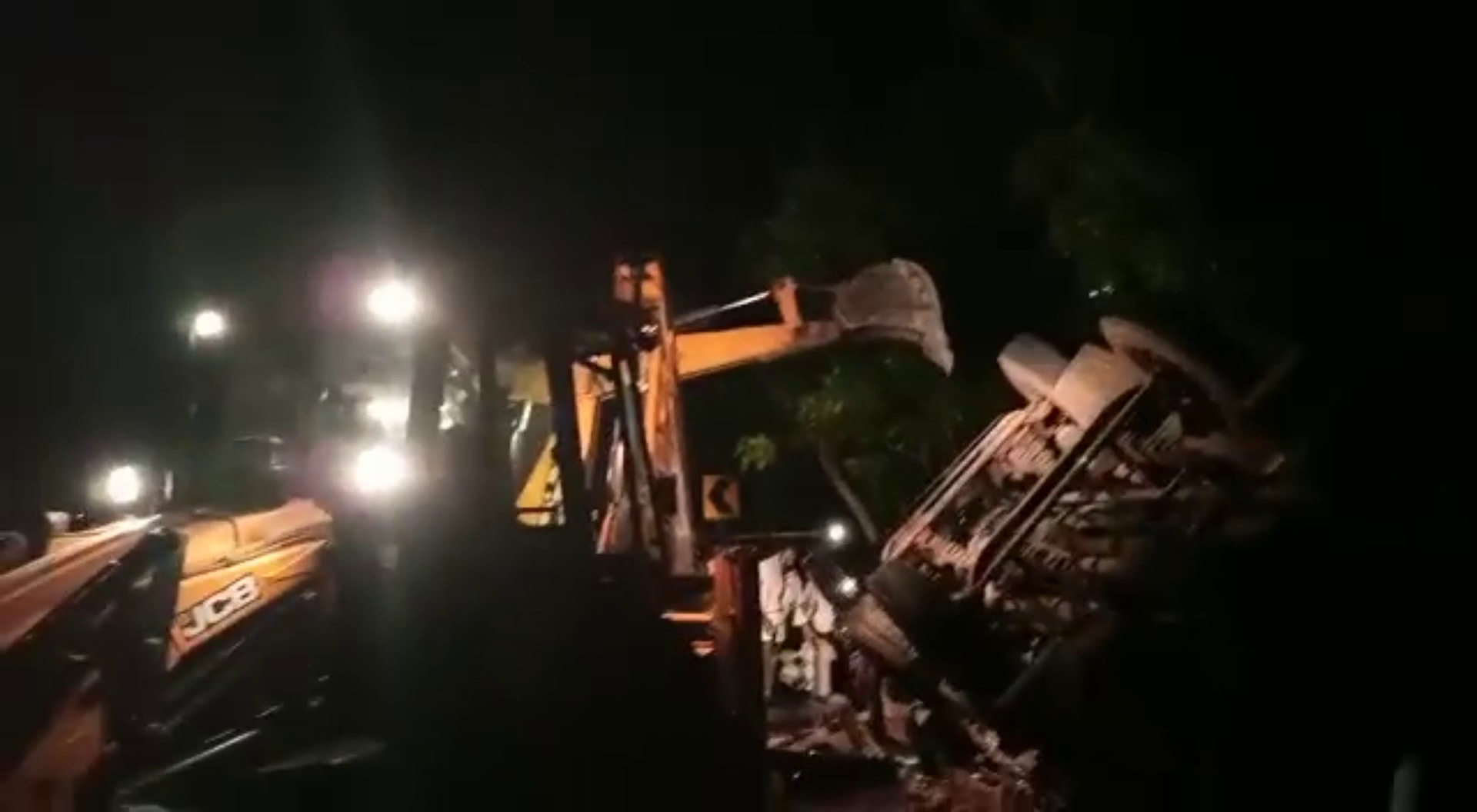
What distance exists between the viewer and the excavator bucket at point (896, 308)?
1350cm

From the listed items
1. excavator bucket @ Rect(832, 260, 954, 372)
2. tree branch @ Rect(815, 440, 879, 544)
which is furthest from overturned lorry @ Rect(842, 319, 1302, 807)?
tree branch @ Rect(815, 440, 879, 544)

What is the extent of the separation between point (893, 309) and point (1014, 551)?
6.72 feet

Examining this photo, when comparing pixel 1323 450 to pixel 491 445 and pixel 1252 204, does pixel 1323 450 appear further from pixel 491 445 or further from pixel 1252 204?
pixel 1252 204

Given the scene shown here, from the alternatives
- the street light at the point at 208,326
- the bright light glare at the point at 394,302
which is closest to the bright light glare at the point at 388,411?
the bright light glare at the point at 394,302

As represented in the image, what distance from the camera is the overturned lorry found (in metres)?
10.4

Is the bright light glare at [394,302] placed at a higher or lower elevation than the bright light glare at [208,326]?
lower

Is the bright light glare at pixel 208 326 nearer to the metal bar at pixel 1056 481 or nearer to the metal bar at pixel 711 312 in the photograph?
the metal bar at pixel 711 312

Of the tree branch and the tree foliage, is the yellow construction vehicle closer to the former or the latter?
the tree foliage

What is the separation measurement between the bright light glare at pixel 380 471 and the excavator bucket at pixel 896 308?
4.17m

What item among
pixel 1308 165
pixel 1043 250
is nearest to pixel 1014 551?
pixel 1308 165

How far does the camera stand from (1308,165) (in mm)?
11938

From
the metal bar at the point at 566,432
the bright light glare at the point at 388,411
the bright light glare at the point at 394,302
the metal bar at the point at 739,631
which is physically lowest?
the metal bar at the point at 739,631

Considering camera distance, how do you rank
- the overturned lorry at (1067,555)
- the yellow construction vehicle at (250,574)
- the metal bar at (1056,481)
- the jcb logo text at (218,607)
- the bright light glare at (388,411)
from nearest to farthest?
the yellow construction vehicle at (250,574) → the jcb logo text at (218,607) → the overturned lorry at (1067,555) → the bright light glare at (388,411) → the metal bar at (1056,481)

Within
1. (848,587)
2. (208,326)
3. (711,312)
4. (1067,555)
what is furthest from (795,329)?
(208,326)
